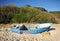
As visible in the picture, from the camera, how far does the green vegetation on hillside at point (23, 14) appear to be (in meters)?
3.15

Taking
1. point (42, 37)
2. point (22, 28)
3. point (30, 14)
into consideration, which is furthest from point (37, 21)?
point (42, 37)

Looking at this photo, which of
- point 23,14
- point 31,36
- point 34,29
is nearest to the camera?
point 31,36

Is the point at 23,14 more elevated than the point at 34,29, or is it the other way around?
the point at 23,14

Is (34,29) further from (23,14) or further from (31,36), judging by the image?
(23,14)

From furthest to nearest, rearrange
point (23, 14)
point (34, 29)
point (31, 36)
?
point (23, 14), point (34, 29), point (31, 36)

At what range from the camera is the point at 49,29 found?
3146 mm

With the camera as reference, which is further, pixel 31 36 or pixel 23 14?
pixel 23 14

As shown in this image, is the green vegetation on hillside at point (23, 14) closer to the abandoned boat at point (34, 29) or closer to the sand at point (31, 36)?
the abandoned boat at point (34, 29)

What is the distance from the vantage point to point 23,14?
321 cm

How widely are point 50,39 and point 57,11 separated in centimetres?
80

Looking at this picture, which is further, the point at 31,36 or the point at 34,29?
the point at 34,29

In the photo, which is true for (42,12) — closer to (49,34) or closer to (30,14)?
(30,14)

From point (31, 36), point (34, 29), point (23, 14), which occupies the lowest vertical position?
point (31, 36)

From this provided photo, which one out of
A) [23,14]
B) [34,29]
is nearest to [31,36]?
[34,29]
